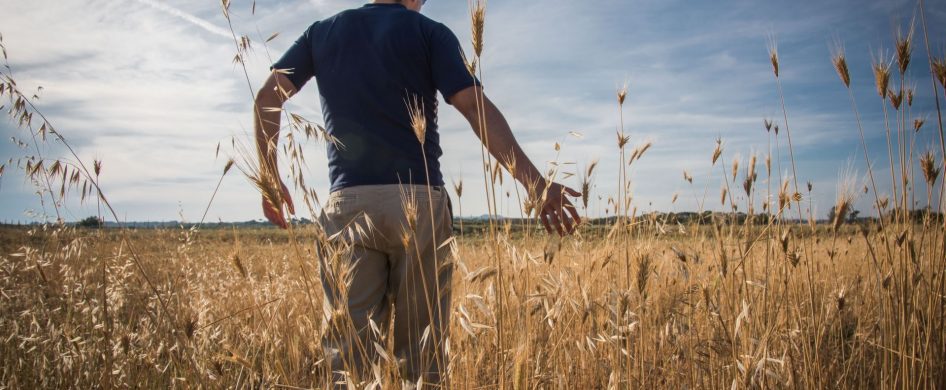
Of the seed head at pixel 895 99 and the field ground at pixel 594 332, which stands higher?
the seed head at pixel 895 99

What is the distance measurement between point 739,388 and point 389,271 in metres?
1.38

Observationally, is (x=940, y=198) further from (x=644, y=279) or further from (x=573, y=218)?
(x=573, y=218)

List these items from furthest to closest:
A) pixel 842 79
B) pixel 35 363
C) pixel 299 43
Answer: pixel 35 363
pixel 299 43
pixel 842 79

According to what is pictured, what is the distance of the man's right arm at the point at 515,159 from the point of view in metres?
1.42

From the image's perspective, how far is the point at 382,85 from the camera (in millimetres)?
1906

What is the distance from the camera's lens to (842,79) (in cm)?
191

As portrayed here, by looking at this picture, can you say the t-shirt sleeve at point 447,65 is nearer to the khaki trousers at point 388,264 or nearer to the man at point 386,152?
the man at point 386,152

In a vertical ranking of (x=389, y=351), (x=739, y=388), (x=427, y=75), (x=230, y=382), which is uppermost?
(x=427, y=75)

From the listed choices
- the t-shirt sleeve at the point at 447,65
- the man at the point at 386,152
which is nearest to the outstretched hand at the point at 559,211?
the man at the point at 386,152

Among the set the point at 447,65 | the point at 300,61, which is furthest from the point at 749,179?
the point at 300,61

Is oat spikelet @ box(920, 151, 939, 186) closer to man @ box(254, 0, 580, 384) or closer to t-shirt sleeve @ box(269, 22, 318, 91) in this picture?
man @ box(254, 0, 580, 384)

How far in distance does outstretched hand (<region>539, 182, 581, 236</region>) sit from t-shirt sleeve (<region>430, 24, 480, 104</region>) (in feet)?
2.01

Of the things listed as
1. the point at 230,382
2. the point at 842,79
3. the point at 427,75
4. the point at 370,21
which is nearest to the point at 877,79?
the point at 842,79

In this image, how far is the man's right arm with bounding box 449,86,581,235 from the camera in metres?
1.42
